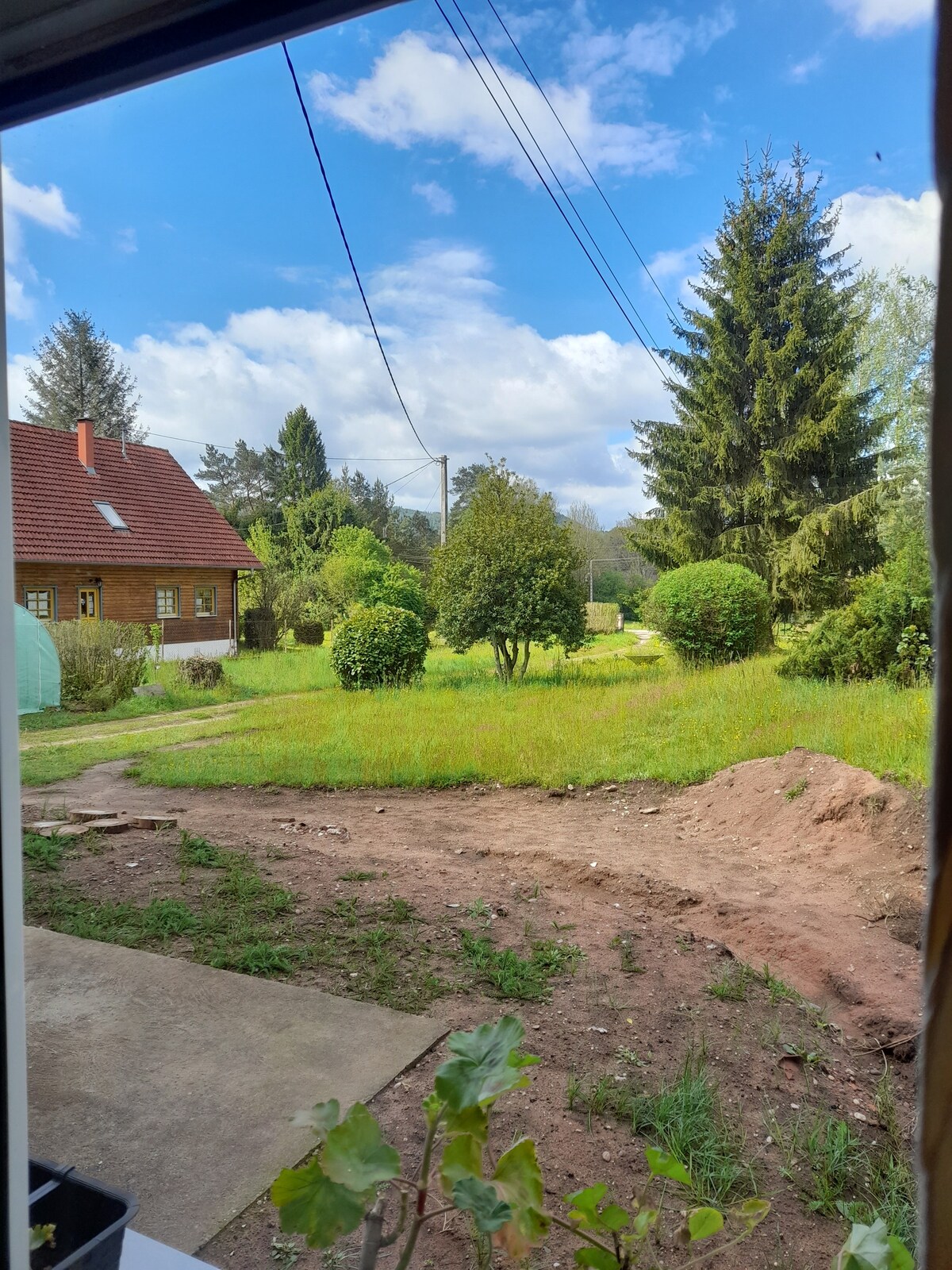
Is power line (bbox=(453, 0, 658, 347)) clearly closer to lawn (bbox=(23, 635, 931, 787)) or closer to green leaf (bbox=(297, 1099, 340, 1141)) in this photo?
lawn (bbox=(23, 635, 931, 787))

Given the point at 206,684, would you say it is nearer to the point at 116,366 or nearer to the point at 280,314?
the point at 116,366

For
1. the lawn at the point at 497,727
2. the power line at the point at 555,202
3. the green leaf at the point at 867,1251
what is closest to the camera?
the green leaf at the point at 867,1251

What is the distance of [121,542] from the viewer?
7.32 ft

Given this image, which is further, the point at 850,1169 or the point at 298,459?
the point at 298,459

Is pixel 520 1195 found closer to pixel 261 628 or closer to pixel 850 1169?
pixel 850 1169

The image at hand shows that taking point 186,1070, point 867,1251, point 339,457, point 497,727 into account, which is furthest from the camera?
point 497,727

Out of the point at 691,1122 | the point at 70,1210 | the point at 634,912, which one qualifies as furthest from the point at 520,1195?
the point at 634,912

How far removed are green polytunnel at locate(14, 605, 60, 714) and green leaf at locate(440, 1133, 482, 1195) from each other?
1.80m

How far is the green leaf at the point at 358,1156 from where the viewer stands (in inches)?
21.0

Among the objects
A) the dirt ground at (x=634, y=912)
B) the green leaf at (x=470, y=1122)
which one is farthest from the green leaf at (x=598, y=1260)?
the dirt ground at (x=634, y=912)

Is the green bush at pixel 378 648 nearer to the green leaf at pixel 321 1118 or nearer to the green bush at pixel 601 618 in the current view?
the green bush at pixel 601 618

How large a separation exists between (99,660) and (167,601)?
247 millimetres

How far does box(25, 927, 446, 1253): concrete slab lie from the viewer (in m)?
1.08

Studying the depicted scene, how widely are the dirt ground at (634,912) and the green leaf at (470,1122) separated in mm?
540
